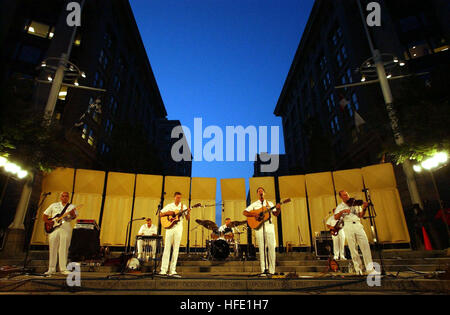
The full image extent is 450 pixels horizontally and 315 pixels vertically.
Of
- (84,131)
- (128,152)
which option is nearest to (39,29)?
(84,131)

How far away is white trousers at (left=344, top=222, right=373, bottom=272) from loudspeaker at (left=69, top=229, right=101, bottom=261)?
7.97 m

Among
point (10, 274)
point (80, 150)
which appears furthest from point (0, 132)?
point (80, 150)

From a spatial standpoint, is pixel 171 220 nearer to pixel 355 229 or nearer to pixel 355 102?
pixel 355 229

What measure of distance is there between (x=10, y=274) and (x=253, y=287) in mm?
6000

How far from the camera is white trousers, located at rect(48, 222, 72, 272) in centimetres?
654

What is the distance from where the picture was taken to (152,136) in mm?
49312

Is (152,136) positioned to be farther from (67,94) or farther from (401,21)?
(401,21)

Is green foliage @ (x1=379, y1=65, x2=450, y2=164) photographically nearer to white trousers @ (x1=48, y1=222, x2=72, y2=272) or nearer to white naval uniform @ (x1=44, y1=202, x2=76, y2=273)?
white naval uniform @ (x1=44, y1=202, x2=76, y2=273)

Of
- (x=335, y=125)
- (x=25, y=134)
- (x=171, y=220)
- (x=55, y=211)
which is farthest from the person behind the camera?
(x=335, y=125)

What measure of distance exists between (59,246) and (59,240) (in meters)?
0.16

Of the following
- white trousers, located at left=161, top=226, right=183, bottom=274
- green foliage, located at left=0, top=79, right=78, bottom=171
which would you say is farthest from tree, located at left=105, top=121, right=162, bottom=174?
white trousers, located at left=161, top=226, right=183, bottom=274

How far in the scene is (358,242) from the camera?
20.6 ft

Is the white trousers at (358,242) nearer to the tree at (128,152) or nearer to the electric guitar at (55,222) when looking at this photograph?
the electric guitar at (55,222)

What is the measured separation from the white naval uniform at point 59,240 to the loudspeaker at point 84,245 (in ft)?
2.74
